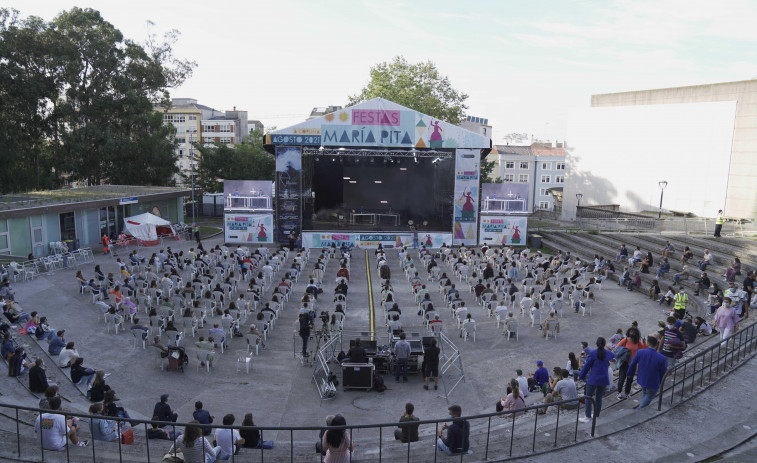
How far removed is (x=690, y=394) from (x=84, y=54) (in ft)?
141

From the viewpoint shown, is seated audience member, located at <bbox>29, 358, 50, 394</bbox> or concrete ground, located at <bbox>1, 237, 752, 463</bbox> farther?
concrete ground, located at <bbox>1, 237, 752, 463</bbox>

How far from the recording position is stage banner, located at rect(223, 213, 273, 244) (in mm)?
29328

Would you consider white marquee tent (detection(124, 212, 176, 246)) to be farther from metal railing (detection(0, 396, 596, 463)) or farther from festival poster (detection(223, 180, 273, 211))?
metal railing (detection(0, 396, 596, 463))

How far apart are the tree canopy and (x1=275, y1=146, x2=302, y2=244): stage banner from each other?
17835mm

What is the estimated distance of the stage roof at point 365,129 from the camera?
28922 millimetres

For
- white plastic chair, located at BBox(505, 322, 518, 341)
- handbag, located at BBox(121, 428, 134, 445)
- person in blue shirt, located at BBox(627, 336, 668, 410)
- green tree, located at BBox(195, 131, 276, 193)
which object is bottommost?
white plastic chair, located at BBox(505, 322, 518, 341)

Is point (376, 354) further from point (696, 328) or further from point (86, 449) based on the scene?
point (696, 328)

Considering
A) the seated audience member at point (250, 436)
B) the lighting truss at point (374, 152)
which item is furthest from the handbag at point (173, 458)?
the lighting truss at point (374, 152)

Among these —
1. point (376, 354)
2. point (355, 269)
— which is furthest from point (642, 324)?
point (355, 269)

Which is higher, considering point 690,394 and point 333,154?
point 333,154

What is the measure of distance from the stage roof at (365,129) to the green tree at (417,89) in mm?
18987

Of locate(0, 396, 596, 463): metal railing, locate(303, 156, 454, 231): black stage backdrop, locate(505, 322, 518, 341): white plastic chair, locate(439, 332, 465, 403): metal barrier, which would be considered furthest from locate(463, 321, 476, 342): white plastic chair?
locate(303, 156, 454, 231): black stage backdrop

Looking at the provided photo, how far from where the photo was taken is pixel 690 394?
27.7 ft

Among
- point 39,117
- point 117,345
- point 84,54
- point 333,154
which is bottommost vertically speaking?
point 117,345
